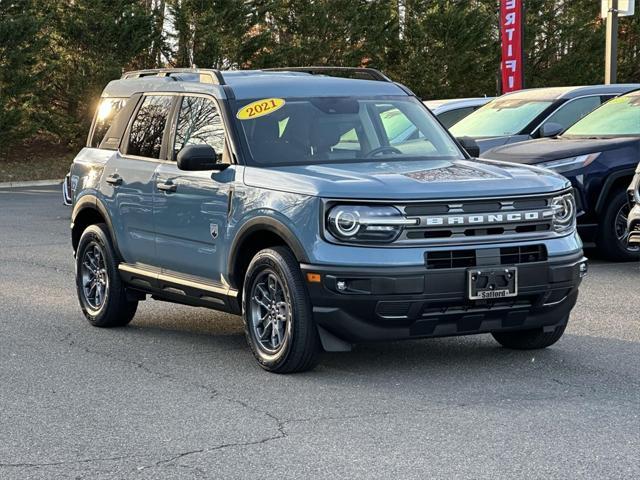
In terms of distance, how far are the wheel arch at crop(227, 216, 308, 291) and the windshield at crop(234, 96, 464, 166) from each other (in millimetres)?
509

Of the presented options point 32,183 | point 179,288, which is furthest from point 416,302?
point 32,183

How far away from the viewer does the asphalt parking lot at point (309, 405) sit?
5551 mm

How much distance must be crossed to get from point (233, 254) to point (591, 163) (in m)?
6.02

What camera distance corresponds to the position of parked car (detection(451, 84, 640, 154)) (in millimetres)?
15328

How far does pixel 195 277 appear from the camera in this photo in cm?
830

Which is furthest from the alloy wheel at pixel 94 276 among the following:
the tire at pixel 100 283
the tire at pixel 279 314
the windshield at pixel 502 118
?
the windshield at pixel 502 118

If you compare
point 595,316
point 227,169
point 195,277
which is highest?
point 227,169

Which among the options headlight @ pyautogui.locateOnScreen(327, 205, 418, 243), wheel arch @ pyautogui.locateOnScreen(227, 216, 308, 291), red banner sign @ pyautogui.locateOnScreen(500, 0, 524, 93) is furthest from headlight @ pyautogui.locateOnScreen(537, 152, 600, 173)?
red banner sign @ pyautogui.locateOnScreen(500, 0, 524, 93)

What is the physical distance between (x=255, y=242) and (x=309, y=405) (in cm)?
143

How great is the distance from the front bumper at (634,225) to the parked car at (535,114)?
3.94 metres

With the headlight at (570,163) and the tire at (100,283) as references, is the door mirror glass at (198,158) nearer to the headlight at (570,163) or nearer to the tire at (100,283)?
the tire at (100,283)

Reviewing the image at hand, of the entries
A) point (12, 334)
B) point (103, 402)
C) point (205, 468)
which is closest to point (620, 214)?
point (12, 334)

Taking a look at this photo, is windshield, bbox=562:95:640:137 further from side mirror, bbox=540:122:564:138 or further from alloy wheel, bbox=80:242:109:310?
alloy wheel, bbox=80:242:109:310

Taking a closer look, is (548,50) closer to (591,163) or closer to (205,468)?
(591,163)
